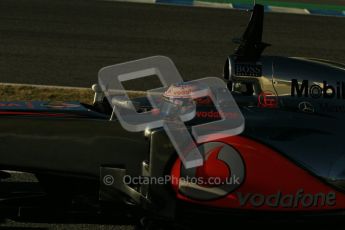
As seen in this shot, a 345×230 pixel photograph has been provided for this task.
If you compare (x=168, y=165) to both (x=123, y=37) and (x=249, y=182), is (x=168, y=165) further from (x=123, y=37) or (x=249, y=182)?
(x=123, y=37)


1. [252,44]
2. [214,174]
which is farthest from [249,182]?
[252,44]

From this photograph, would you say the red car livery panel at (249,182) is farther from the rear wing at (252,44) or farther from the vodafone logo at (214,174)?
the rear wing at (252,44)

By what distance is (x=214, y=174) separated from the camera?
4.12m

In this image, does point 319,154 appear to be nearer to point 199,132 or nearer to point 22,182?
point 199,132

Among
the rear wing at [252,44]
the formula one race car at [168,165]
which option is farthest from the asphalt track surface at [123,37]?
the formula one race car at [168,165]

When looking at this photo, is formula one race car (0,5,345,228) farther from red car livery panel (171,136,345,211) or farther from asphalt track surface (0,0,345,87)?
asphalt track surface (0,0,345,87)

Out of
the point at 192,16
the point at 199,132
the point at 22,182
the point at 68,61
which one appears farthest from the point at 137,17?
the point at 199,132

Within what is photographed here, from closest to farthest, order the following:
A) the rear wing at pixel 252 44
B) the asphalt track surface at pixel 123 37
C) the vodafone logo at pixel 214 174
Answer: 1. the vodafone logo at pixel 214 174
2. the rear wing at pixel 252 44
3. the asphalt track surface at pixel 123 37

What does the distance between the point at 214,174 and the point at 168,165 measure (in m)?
0.30

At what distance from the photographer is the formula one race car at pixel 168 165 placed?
4.12 metres

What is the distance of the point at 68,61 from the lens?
10617 millimetres

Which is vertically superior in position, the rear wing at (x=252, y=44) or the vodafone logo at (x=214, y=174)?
the rear wing at (x=252, y=44)

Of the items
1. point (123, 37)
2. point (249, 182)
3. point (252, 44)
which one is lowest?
point (123, 37)

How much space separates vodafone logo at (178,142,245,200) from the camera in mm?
4098
